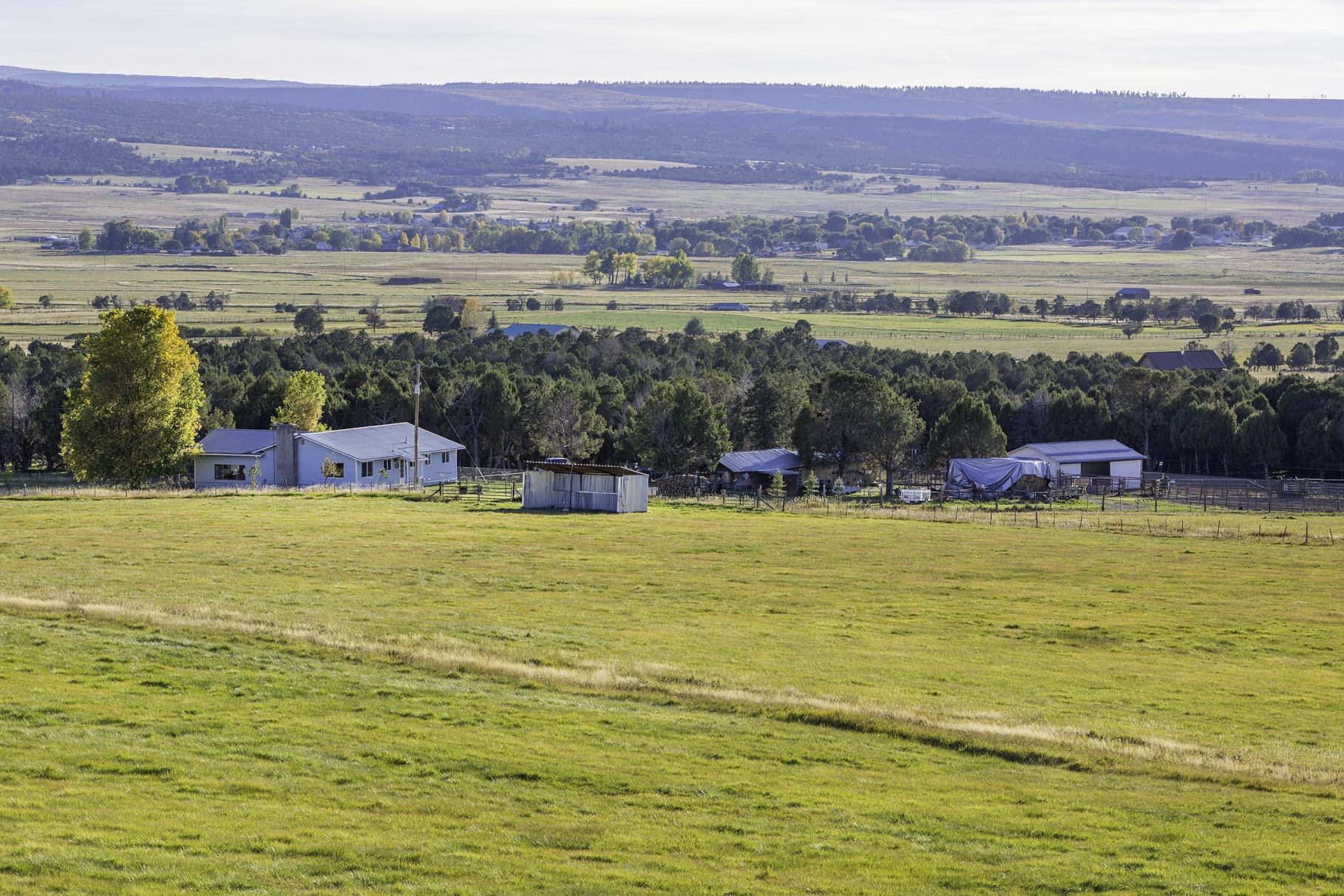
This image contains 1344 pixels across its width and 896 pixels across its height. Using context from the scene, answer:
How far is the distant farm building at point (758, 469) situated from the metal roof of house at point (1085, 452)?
37.3ft

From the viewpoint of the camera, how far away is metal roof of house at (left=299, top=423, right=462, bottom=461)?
69.2m

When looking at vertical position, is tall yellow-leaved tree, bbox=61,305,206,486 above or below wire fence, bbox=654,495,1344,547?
above

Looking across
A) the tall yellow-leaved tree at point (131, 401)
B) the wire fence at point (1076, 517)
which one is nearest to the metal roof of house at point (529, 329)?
the tall yellow-leaved tree at point (131, 401)

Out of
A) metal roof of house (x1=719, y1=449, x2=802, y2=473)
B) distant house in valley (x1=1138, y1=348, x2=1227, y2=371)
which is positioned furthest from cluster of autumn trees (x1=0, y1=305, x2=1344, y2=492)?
distant house in valley (x1=1138, y1=348, x2=1227, y2=371)

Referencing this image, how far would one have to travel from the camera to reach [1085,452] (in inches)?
3054

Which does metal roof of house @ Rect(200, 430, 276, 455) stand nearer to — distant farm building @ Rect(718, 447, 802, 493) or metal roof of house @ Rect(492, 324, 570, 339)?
distant farm building @ Rect(718, 447, 802, 493)

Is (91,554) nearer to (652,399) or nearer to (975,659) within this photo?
(975,659)

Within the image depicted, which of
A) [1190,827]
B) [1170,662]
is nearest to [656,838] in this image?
[1190,827]

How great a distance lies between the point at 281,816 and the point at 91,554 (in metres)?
27.0

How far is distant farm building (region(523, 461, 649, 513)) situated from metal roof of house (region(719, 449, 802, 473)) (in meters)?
16.1

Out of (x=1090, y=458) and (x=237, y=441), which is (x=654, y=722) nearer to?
(x=237, y=441)

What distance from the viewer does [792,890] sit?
47.6 feet

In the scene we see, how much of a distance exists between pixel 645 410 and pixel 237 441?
19641 mm

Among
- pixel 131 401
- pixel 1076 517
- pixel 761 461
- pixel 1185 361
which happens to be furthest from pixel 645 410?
pixel 1185 361
